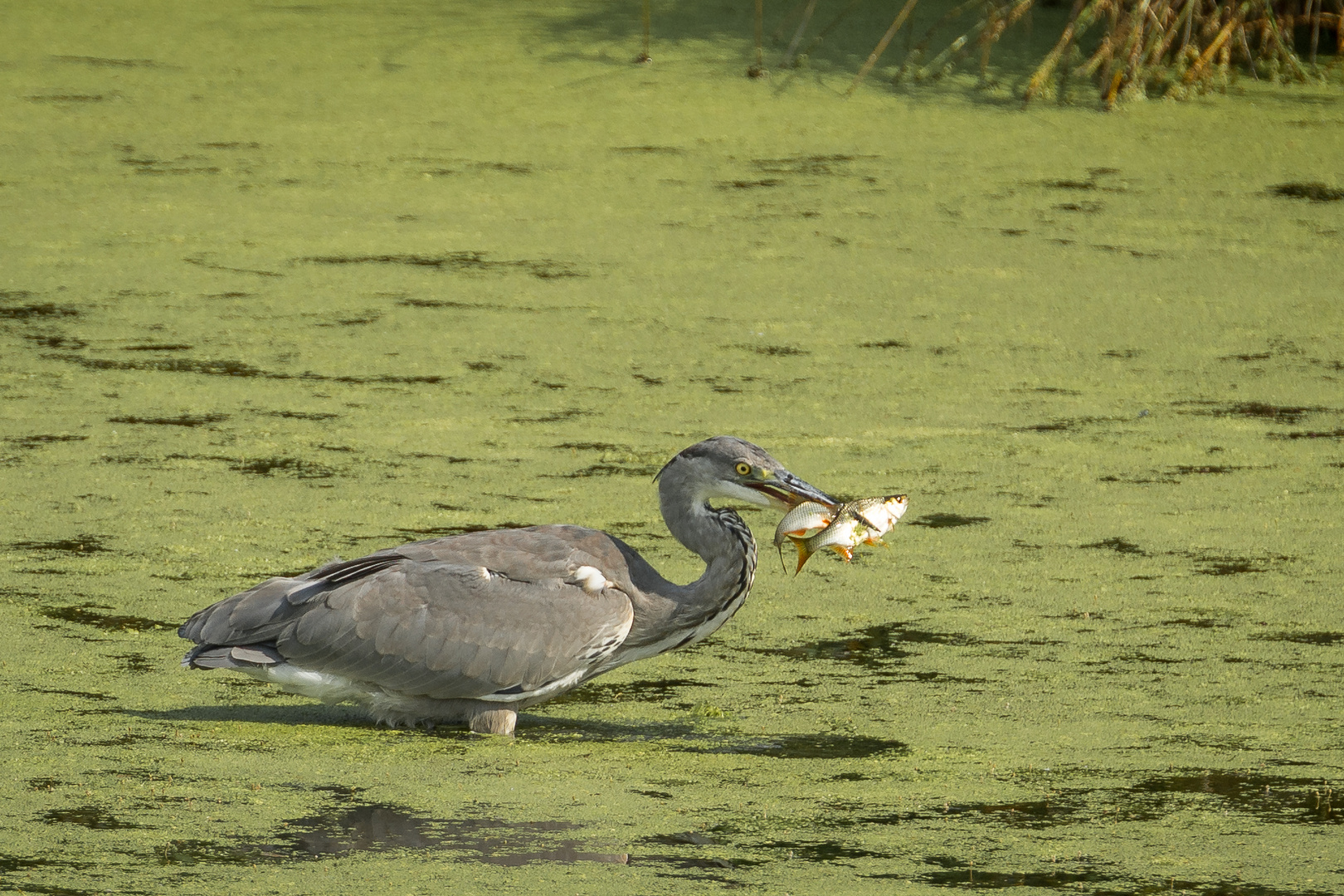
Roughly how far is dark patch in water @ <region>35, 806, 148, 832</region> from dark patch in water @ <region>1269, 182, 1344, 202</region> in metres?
5.43

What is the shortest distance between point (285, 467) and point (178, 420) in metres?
0.45

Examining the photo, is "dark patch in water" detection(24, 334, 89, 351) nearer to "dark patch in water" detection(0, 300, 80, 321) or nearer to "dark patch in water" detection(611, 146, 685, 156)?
"dark patch in water" detection(0, 300, 80, 321)

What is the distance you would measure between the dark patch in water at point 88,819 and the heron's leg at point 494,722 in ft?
2.46

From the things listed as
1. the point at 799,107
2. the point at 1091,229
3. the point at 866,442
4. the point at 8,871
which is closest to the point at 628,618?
the point at 8,871

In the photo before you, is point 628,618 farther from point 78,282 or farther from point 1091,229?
point 1091,229

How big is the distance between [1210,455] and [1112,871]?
7.43ft

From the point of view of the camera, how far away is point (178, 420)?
4703mm

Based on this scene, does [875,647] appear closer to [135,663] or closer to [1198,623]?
[1198,623]

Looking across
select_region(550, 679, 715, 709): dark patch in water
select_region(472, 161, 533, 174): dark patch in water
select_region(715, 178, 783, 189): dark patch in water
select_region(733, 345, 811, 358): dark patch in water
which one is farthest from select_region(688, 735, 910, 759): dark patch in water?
select_region(472, 161, 533, 174): dark patch in water

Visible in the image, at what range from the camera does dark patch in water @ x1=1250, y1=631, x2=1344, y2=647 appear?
3619 millimetres

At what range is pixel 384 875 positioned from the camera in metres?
2.55

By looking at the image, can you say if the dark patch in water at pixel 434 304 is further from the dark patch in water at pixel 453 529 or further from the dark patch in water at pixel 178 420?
the dark patch in water at pixel 453 529

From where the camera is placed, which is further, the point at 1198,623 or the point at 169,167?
the point at 169,167

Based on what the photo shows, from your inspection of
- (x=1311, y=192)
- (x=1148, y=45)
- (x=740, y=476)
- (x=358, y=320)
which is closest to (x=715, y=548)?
(x=740, y=476)
